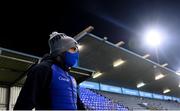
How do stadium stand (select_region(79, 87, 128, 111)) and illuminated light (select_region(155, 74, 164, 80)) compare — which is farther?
illuminated light (select_region(155, 74, 164, 80))

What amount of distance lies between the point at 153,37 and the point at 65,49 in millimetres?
13267

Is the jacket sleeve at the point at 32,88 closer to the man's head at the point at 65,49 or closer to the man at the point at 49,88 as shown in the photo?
the man at the point at 49,88

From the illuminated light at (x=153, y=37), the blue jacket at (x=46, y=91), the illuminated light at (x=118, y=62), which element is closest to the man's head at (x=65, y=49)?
the blue jacket at (x=46, y=91)

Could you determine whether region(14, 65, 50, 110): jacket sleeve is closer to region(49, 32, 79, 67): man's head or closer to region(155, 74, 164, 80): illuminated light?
region(49, 32, 79, 67): man's head

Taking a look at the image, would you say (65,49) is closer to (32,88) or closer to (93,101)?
(32,88)

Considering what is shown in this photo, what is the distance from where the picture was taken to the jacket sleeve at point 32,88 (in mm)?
1499

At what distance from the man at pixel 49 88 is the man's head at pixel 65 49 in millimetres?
17

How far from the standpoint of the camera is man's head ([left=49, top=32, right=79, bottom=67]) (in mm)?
1878

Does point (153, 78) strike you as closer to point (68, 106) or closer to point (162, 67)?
point (162, 67)

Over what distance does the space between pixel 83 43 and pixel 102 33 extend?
2.71 m

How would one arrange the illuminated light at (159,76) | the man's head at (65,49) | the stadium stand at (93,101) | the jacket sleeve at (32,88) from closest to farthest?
the jacket sleeve at (32,88), the man's head at (65,49), the stadium stand at (93,101), the illuminated light at (159,76)

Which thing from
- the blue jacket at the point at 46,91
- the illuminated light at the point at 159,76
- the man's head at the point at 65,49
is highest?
the illuminated light at the point at 159,76

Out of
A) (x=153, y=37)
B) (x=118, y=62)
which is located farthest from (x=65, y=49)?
(x=153, y=37)

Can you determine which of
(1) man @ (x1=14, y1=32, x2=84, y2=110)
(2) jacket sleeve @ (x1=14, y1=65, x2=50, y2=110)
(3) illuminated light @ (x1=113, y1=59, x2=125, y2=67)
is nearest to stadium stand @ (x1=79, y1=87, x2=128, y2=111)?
(3) illuminated light @ (x1=113, y1=59, x2=125, y2=67)
